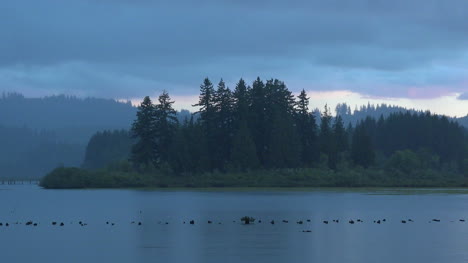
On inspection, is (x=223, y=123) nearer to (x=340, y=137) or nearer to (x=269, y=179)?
(x=269, y=179)

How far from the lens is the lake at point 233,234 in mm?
42656

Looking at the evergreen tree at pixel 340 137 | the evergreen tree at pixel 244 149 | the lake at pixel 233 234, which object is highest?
the evergreen tree at pixel 340 137

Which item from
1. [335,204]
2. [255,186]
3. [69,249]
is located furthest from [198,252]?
[255,186]

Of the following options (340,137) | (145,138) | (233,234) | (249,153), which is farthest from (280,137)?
(233,234)

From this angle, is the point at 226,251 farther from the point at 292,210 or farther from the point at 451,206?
the point at 451,206

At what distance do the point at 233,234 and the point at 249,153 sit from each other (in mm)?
81740

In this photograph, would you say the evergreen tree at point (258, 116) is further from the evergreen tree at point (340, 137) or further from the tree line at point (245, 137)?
the evergreen tree at point (340, 137)

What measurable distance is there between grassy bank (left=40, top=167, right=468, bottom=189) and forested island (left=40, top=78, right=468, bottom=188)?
0.18 m

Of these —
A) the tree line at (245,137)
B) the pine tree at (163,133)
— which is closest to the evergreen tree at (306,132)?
the tree line at (245,137)

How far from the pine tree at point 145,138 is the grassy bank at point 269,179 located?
306 centimetres

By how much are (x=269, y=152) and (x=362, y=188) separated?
60.6 feet

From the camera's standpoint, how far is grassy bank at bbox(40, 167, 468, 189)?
137 m

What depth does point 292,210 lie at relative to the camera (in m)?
77.8

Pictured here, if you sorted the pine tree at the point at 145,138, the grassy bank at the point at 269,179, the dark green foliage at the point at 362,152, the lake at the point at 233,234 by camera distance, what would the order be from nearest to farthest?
1. the lake at the point at 233,234
2. the grassy bank at the point at 269,179
3. the pine tree at the point at 145,138
4. the dark green foliage at the point at 362,152
